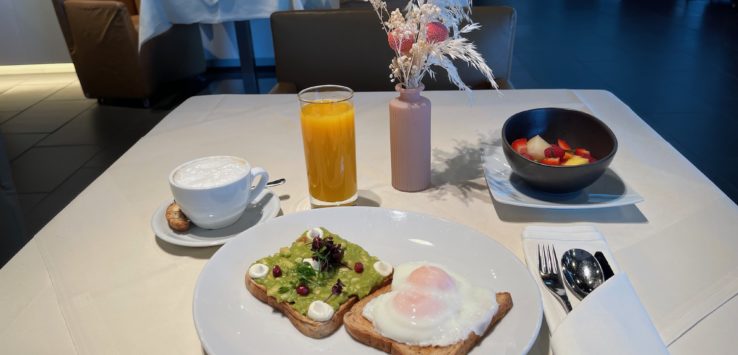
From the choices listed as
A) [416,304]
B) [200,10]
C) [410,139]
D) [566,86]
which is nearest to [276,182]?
[410,139]

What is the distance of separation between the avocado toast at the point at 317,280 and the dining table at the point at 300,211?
0.11 m

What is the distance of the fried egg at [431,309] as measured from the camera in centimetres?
65

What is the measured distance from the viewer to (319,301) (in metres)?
0.70

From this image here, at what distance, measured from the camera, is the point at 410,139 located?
3.28 ft

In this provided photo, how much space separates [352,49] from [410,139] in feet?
2.80

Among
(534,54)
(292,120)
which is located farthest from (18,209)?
(534,54)

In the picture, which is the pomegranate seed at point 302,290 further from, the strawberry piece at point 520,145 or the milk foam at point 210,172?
the strawberry piece at point 520,145

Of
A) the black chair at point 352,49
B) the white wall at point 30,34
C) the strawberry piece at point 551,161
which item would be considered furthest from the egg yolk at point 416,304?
the white wall at point 30,34

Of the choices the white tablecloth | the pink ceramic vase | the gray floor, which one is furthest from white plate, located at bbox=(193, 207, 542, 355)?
the white tablecloth

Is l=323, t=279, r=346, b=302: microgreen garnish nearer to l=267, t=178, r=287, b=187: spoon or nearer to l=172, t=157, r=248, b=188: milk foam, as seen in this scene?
l=172, t=157, r=248, b=188: milk foam

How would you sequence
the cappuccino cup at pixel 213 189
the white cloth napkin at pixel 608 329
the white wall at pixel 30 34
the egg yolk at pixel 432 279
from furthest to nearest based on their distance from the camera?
the white wall at pixel 30 34 < the cappuccino cup at pixel 213 189 < the egg yolk at pixel 432 279 < the white cloth napkin at pixel 608 329

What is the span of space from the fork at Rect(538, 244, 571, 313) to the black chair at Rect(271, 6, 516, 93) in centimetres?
98

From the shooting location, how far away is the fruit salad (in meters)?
0.98

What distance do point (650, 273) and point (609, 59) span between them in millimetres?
4091
